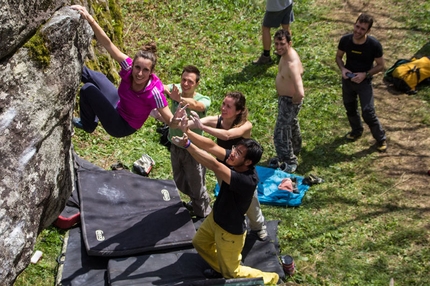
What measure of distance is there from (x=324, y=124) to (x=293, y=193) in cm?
206

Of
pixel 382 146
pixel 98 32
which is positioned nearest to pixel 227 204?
pixel 98 32

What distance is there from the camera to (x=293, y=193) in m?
8.10

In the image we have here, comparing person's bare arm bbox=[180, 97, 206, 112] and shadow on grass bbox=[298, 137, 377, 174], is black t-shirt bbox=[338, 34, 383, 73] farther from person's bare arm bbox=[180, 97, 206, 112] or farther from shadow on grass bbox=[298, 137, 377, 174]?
person's bare arm bbox=[180, 97, 206, 112]

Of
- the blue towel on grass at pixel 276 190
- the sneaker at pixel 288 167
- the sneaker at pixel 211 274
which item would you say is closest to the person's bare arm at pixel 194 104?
the blue towel on grass at pixel 276 190

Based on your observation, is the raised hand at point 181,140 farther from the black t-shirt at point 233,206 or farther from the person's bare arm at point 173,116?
the black t-shirt at point 233,206

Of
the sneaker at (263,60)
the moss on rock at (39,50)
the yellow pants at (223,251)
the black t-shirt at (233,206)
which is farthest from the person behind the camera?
the sneaker at (263,60)

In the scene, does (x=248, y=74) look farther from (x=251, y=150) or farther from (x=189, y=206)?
(x=251, y=150)

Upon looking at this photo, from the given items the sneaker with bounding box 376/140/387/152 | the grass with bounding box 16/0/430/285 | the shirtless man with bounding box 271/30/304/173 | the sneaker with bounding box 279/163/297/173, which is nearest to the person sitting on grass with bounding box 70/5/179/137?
the grass with bounding box 16/0/430/285

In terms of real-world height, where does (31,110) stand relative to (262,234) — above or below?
above

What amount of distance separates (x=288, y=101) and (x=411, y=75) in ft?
10.8

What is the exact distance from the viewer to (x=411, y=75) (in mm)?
10297

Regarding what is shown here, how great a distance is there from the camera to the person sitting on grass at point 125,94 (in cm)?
539

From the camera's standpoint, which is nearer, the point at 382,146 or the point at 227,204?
the point at 227,204

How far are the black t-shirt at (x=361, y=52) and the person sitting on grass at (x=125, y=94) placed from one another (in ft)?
13.0
